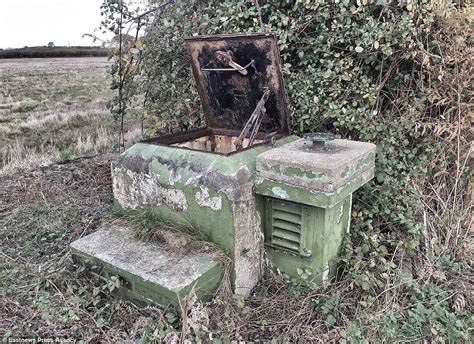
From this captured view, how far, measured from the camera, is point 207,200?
2.72 meters

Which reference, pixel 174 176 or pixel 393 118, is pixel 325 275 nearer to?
pixel 174 176

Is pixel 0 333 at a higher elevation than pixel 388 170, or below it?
below

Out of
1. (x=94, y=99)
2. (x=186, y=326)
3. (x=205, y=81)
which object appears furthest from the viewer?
(x=94, y=99)

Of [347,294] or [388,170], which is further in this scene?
[388,170]

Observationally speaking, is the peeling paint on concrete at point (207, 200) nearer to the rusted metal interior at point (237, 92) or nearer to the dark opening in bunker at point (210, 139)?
the rusted metal interior at point (237, 92)

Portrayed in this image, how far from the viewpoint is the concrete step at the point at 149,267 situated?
8.06 feet

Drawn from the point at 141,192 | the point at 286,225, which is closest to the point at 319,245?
the point at 286,225

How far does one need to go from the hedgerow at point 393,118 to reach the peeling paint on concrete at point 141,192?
0.95 metres

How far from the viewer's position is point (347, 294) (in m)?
2.88

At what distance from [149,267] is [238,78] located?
6.05ft

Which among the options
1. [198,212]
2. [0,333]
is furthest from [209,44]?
[0,333]

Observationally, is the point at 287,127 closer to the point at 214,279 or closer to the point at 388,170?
the point at 388,170

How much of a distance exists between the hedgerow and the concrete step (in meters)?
0.52

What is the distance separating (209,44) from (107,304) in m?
2.30
